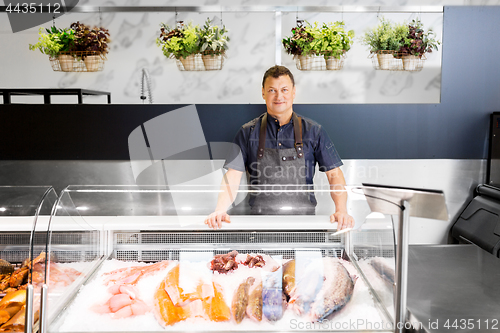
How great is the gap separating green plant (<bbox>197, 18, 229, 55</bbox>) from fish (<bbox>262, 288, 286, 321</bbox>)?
207 centimetres

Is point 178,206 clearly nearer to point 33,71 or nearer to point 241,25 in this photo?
point 241,25

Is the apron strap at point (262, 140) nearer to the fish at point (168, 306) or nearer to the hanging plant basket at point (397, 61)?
the hanging plant basket at point (397, 61)

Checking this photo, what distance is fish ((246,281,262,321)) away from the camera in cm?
127

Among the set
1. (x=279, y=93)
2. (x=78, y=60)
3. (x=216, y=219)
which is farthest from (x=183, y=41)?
(x=216, y=219)

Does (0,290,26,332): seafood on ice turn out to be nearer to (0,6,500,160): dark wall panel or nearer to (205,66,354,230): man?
(205,66,354,230): man

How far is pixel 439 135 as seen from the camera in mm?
3191

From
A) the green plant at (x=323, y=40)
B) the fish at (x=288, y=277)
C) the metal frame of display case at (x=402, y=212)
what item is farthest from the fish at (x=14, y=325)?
the green plant at (x=323, y=40)

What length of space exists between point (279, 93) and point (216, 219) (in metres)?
1.24

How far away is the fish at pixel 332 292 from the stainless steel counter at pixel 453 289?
0.75 feet

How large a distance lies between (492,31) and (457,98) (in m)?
0.58

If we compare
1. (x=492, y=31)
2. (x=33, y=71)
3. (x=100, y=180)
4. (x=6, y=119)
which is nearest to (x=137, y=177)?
(x=100, y=180)

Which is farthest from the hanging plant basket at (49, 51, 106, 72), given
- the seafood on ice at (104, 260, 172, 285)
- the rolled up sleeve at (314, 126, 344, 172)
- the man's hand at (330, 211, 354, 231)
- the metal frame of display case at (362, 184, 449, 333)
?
the metal frame of display case at (362, 184, 449, 333)

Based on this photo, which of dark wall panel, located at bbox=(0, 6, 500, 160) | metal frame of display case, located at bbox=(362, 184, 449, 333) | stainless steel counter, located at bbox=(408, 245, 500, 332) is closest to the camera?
metal frame of display case, located at bbox=(362, 184, 449, 333)

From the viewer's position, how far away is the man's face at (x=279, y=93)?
95.3 inches
